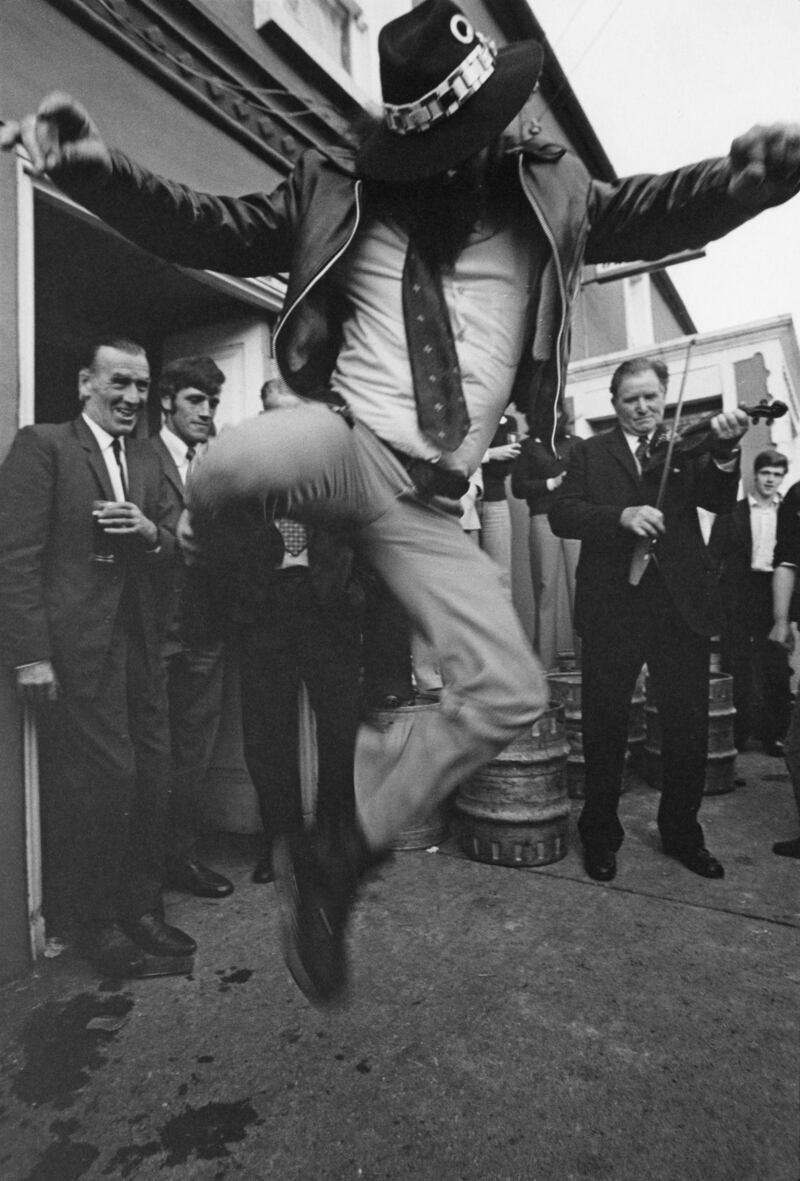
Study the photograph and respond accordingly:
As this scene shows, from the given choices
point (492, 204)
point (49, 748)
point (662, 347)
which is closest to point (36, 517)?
point (49, 748)

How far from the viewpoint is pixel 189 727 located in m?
2.67

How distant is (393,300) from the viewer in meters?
1.36

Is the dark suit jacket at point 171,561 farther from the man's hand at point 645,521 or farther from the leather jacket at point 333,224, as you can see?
the man's hand at point 645,521

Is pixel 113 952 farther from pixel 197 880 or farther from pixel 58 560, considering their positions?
pixel 58 560

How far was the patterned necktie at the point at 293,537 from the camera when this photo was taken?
266 cm

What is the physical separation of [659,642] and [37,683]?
6.97 feet

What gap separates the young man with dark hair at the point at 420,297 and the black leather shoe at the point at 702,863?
185 centimetres

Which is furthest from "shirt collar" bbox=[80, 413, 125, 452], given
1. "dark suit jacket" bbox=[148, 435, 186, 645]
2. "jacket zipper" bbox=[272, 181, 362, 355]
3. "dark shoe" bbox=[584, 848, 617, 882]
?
"dark shoe" bbox=[584, 848, 617, 882]

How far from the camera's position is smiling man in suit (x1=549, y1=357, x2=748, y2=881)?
2.66 meters

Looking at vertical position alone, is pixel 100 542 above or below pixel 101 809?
above

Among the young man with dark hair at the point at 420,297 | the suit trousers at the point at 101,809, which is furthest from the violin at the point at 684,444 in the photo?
the suit trousers at the point at 101,809

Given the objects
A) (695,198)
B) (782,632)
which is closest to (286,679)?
(695,198)

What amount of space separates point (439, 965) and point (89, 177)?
2011 mm

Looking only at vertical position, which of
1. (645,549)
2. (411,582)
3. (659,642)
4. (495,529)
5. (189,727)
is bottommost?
(189,727)
